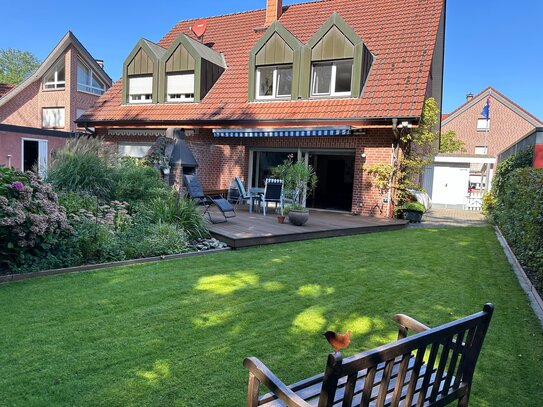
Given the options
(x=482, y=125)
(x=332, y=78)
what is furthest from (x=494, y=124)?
(x=332, y=78)

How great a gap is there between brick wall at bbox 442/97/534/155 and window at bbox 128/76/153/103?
1408 inches

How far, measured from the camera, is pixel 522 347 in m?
4.35

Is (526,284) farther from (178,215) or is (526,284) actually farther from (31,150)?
(31,150)

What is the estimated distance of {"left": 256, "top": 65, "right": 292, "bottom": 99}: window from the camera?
17062mm

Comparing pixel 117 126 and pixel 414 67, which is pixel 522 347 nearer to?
pixel 414 67

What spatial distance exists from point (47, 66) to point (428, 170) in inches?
1070

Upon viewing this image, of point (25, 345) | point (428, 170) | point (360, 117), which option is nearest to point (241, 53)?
point (360, 117)

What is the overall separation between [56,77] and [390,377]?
3400 cm

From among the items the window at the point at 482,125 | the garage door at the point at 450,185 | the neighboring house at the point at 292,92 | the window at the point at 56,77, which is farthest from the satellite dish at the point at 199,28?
the window at the point at 482,125

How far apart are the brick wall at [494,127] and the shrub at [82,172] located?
42310 mm

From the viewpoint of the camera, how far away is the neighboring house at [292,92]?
1498 centimetres

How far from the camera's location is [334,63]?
15.9m

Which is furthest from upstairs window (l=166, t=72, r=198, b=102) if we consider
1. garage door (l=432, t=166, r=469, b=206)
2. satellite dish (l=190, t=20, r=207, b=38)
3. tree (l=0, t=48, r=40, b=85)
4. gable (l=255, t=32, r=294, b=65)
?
tree (l=0, t=48, r=40, b=85)

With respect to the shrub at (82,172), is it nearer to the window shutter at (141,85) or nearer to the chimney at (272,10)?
the window shutter at (141,85)
